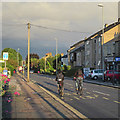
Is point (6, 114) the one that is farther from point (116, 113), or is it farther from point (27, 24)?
point (27, 24)

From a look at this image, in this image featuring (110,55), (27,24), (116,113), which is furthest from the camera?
(110,55)

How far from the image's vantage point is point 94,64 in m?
47.9

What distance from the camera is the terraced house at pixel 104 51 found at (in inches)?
1460

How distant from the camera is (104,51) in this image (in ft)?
134

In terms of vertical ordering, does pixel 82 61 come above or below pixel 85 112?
above

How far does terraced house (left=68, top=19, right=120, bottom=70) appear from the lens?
3709 cm

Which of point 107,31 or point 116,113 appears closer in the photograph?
point 116,113

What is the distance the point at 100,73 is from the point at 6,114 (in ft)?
96.3

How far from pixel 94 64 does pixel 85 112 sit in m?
40.7

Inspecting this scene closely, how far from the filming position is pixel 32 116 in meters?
7.03

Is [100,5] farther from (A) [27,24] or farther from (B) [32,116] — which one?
(B) [32,116]

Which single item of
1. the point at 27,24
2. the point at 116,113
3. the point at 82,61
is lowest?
the point at 116,113

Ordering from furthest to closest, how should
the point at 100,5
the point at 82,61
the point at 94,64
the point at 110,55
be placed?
the point at 82,61
the point at 94,64
the point at 110,55
the point at 100,5

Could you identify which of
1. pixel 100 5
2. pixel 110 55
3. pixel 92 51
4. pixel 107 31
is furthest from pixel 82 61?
pixel 100 5
